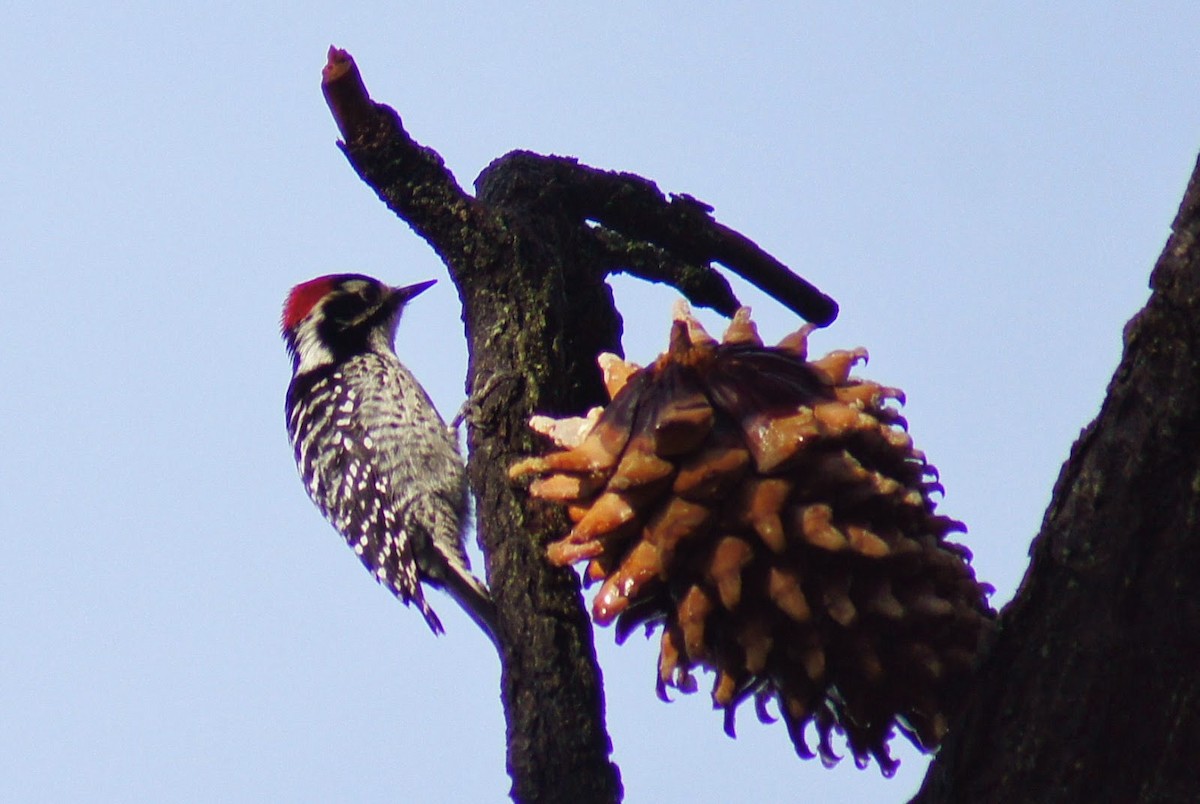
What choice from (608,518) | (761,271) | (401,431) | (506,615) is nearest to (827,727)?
(608,518)

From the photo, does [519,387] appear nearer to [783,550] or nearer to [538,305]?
[538,305]

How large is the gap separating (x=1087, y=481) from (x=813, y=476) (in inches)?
12.8

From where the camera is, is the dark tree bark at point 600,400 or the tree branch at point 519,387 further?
the tree branch at point 519,387

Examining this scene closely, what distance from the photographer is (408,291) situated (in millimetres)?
6918

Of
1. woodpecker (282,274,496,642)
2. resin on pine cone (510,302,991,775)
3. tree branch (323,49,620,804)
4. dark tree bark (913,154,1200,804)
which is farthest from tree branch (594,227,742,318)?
woodpecker (282,274,496,642)

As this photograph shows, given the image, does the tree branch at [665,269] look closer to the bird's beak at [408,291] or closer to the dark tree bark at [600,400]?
the dark tree bark at [600,400]

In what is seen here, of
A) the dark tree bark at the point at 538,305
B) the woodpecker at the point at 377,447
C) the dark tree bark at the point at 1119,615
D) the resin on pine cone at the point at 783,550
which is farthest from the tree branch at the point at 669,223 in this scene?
the woodpecker at the point at 377,447

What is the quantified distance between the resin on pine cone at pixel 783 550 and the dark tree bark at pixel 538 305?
0.54 m

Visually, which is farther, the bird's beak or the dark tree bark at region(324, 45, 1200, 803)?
the bird's beak

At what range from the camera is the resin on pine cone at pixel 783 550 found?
5.17ft

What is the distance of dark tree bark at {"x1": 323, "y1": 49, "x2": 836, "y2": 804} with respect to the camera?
7.29ft

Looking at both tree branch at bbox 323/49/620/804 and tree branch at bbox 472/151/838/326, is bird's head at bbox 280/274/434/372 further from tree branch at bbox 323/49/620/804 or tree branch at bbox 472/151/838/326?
tree branch at bbox 323/49/620/804

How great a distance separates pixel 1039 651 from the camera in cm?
160

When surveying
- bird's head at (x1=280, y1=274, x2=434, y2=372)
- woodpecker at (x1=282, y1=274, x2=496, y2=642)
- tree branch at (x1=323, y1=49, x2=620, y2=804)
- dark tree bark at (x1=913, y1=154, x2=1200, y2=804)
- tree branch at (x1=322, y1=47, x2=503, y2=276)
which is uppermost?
bird's head at (x1=280, y1=274, x2=434, y2=372)
